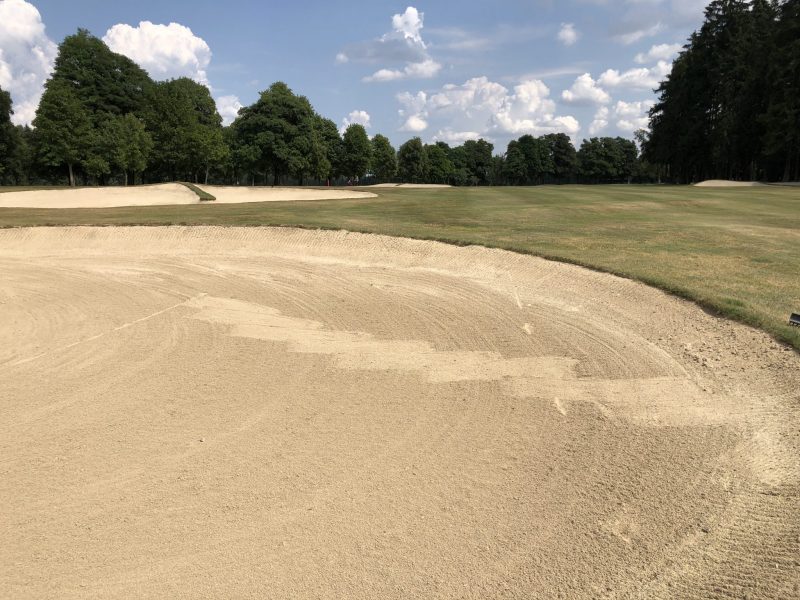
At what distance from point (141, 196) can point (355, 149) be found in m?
53.9

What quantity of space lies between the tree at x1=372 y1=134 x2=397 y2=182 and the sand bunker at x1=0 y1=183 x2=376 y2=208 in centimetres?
6079

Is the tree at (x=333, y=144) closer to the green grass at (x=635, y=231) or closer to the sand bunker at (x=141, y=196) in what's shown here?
the sand bunker at (x=141, y=196)

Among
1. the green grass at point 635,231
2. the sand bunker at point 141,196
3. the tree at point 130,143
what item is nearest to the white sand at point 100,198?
the sand bunker at point 141,196

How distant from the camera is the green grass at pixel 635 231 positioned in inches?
371

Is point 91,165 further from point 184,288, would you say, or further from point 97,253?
point 184,288

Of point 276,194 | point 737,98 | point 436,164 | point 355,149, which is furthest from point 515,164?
point 276,194

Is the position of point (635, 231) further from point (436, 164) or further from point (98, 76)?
point (436, 164)

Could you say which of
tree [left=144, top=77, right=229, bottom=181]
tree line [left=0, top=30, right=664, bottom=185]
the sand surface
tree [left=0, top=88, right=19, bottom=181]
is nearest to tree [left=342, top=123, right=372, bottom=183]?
tree line [left=0, top=30, right=664, bottom=185]

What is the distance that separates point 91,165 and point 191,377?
51.3 m

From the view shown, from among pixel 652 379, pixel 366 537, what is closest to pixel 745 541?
pixel 366 537

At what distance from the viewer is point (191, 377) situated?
23.1ft

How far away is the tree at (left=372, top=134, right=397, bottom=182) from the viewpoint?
98938 mm

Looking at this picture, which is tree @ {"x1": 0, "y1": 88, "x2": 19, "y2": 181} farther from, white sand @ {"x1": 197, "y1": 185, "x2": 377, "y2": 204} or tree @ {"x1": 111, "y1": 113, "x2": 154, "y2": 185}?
white sand @ {"x1": 197, "y1": 185, "x2": 377, "y2": 204}

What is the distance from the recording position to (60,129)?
4866 centimetres
